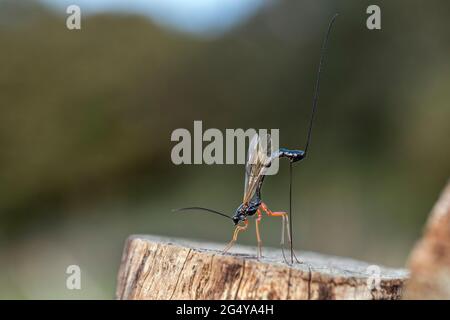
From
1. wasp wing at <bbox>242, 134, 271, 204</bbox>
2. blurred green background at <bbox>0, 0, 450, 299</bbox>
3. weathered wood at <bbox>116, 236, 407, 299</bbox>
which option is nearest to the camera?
weathered wood at <bbox>116, 236, 407, 299</bbox>

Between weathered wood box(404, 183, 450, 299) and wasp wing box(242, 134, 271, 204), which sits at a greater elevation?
wasp wing box(242, 134, 271, 204)

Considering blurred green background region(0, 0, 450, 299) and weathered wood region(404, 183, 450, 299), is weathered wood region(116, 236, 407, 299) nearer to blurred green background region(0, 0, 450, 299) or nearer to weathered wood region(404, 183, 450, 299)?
weathered wood region(404, 183, 450, 299)

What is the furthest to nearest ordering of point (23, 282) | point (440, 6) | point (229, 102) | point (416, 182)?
point (229, 102)
point (440, 6)
point (416, 182)
point (23, 282)

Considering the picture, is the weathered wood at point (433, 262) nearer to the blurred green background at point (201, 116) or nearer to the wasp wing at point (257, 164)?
the wasp wing at point (257, 164)

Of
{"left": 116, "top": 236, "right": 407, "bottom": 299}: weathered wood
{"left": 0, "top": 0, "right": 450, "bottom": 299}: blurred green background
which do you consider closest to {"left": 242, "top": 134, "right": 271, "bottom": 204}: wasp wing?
{"left": 116, "top": 236, "right": 407, "bottom": 299}: weathered wood

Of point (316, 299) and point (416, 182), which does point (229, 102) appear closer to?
point (416, 182)

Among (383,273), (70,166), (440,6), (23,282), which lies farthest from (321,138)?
(383,273)
